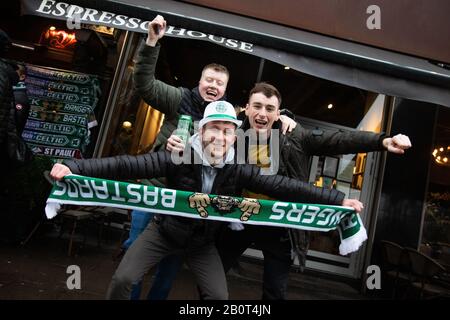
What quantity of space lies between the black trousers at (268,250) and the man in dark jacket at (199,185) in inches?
10.9

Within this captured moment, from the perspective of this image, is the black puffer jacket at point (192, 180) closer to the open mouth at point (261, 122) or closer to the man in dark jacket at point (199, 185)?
the man in dark jacket at point (199, 185)

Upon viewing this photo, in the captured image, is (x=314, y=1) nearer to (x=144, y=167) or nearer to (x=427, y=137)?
(x=427, y=137)

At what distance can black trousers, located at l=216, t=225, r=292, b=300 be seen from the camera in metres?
3.07

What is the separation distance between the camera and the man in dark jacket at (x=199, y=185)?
2721 mm

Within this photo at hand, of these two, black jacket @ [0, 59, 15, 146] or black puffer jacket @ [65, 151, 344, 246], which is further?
black jacket @ [0, 59, 15, 146]

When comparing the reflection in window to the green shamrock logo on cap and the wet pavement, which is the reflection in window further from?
the green shamrock logo on cap

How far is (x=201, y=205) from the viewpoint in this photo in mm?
2891

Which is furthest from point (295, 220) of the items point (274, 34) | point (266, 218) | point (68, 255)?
point (68, 255)

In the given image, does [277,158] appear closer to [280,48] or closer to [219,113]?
[219,113]

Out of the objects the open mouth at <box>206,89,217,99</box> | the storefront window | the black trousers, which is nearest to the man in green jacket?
the black trousers

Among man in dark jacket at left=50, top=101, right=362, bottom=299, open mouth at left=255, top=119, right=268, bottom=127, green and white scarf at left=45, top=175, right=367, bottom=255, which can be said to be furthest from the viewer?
open mouth at left=255, top=119, right=268, bottom=127

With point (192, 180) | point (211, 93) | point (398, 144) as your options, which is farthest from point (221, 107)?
point (398, 144)

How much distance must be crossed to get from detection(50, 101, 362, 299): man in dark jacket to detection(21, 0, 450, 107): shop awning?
1.62 meters

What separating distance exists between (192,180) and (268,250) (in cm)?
91
